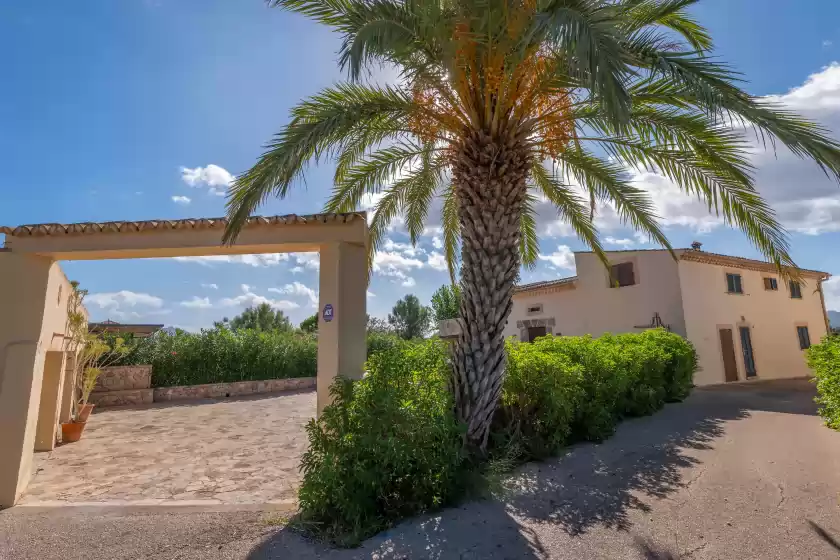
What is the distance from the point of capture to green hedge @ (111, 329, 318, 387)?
52.2 feet

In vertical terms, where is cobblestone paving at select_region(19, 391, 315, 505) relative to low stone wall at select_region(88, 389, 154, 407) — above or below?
below

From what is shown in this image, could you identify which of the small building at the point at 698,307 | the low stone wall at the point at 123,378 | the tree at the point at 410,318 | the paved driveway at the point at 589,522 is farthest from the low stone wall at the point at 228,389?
the tree at the point at 410,318

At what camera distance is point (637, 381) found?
30.1 ft

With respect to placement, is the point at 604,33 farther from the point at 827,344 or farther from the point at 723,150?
the point at 827,344

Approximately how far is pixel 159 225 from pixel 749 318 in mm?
20702

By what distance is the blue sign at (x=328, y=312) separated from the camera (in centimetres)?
632

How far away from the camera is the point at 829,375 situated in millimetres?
6621

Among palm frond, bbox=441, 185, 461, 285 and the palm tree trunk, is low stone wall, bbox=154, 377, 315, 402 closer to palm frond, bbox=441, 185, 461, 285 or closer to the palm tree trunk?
palm frond, bbox=441, 185, 461, 285

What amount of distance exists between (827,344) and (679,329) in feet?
28.3

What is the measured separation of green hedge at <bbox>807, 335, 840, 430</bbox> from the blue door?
11651 mm

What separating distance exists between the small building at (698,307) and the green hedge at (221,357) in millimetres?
10216

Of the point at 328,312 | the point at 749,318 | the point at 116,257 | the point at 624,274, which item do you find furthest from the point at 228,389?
the point at 749,318

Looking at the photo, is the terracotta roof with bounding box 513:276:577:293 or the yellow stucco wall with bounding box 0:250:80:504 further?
the terracotta roof with bounding box 513:276:577:293

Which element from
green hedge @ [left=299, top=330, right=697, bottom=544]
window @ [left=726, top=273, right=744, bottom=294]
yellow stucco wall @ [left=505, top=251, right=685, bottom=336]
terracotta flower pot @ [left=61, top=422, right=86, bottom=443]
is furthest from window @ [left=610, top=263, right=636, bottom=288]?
terracotta flower pot @ [left=61, top=422, right=86, bottom=443]
